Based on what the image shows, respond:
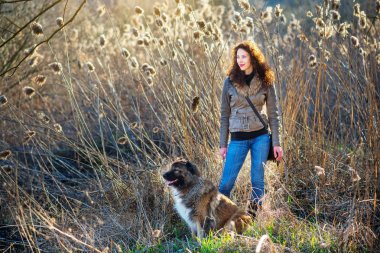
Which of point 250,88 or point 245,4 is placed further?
point 245,4

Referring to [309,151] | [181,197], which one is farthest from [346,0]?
[181,197]

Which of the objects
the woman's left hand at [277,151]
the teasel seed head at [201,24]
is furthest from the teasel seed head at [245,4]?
A: the woman's left hand at [277,151]

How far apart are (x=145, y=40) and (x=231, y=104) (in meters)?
1.82

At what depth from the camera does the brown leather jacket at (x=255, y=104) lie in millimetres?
5316

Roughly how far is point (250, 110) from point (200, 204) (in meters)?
1.11

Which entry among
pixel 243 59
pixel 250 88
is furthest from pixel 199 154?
pixel 243 59

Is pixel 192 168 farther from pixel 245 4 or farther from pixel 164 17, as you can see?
pixel 164 17

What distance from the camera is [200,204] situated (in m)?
5.04

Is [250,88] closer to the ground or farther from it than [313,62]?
closer to the ground

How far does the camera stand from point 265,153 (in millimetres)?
5352

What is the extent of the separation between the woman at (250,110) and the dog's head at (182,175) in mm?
494

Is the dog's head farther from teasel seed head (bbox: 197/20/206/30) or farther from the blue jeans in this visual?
teasel seed head (bbox: 197/20/206/30)

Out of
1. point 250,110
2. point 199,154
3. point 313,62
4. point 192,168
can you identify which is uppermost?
point 313,62

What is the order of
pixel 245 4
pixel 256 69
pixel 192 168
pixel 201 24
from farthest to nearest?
pixel 201 24 → pixel 245 4 → pixel 256 69 → pixel 192 168
